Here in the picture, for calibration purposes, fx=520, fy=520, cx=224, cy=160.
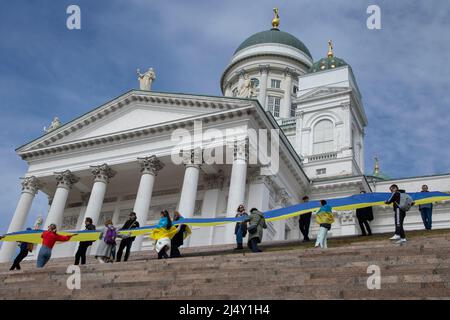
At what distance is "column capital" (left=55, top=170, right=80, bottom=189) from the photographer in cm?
3091

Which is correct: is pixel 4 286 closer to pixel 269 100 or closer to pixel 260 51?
pixel 269 100

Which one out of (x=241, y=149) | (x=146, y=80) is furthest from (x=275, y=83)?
(x=241, y=149)

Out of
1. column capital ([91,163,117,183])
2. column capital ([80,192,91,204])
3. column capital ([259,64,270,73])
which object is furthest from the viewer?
column capital ([259,64,270,73])

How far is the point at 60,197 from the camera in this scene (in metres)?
30.3

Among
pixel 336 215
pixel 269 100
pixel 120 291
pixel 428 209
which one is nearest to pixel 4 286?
pixel 120 291

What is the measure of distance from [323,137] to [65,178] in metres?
18.9

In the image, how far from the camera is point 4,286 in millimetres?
12844

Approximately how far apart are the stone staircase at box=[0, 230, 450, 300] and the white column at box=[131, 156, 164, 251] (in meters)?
12.7

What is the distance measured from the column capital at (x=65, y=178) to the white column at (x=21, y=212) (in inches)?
72.3

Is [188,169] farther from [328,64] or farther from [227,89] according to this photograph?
[227,89]

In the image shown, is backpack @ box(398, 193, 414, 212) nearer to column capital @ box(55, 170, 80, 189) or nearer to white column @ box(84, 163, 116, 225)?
white column @ box(84, 163, 116, 225)

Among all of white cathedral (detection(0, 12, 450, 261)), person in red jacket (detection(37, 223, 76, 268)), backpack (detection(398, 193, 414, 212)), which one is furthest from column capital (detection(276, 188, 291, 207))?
person in red jacket (detection(37, 223, 76, 268))

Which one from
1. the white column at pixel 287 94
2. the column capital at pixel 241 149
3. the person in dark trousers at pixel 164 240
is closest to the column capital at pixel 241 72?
the white column at pixel 287 94

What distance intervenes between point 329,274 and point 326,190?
963 inches
